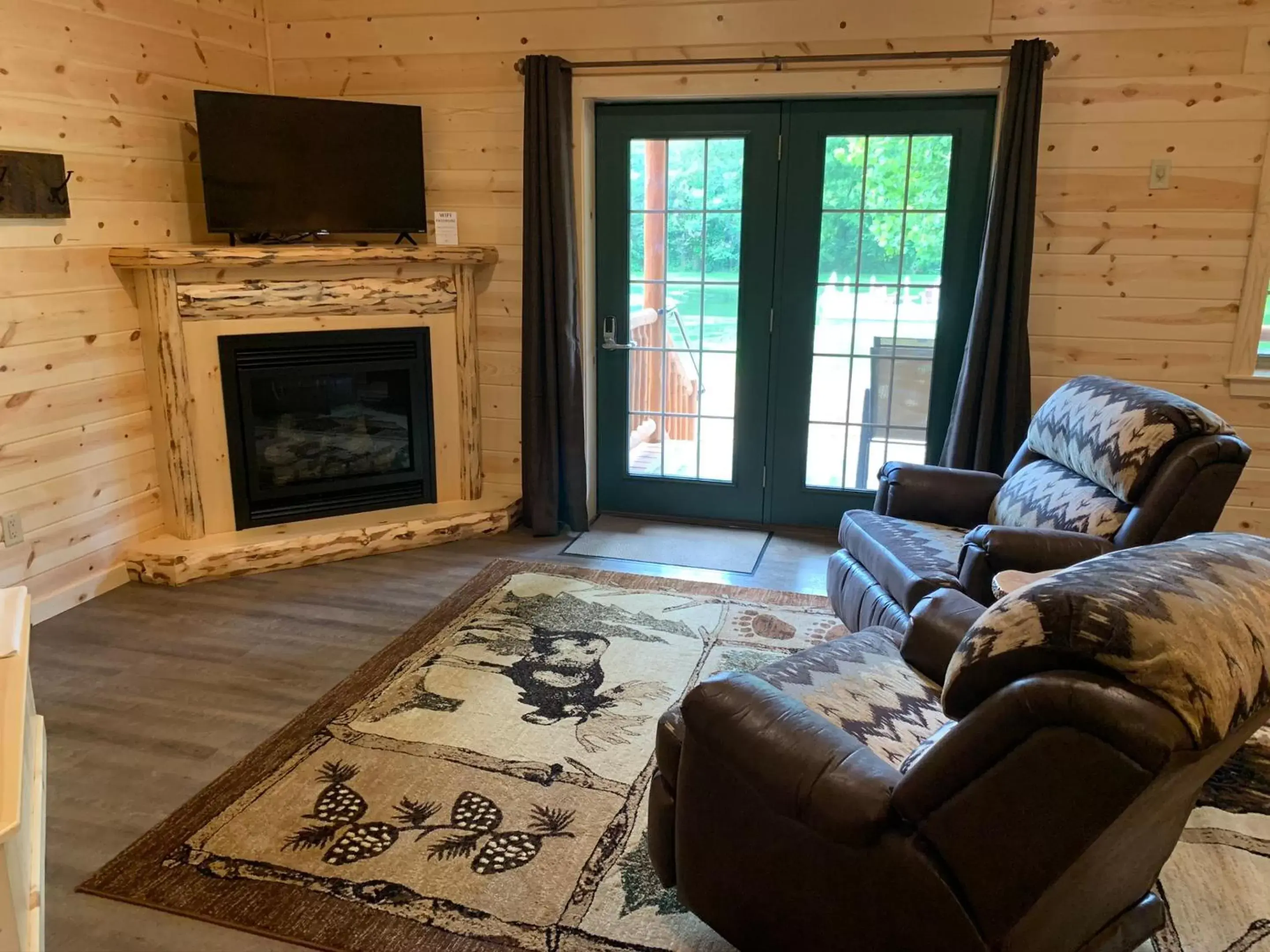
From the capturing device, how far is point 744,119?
409 cm

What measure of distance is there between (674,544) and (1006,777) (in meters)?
3.08

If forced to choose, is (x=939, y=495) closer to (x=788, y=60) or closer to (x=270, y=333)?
(x=788, y=60)

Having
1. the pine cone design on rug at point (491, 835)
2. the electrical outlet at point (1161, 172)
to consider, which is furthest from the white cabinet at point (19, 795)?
the electrical outlet at point (1161, 172)

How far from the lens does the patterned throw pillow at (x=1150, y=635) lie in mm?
1191

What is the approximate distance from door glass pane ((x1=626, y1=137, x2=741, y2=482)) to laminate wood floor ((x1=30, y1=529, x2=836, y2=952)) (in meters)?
0.64

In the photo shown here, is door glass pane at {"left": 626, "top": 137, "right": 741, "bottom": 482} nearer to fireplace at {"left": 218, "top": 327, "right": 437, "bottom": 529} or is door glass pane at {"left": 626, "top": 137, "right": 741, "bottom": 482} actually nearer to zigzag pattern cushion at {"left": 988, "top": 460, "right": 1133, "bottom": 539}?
fireplace at {"left": 218, "top": 327, "right": 437, "bottom": 529}

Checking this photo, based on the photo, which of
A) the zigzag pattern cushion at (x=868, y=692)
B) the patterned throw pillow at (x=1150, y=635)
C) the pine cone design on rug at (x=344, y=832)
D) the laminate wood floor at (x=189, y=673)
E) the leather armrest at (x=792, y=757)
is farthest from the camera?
the pine cone design on rug at (x=344, y=832)

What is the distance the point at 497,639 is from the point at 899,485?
155 cm

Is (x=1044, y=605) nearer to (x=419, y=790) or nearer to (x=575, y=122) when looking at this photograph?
(x=419, y=790)

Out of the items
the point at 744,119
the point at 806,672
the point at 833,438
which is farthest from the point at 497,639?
the point at 744,119

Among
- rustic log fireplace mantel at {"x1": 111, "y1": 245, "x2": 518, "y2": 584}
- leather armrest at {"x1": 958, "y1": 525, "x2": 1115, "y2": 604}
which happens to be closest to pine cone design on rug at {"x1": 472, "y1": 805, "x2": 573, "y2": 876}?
leather armrest at {"x1": 958, "y1": 525, "x2": 1115, "y2": 604}

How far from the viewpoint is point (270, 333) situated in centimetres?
397

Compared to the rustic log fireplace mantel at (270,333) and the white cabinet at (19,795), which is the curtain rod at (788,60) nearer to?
the rustic log fireplace mantel at (270,333)

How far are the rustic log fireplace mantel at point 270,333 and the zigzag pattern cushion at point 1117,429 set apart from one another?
2.51 m
